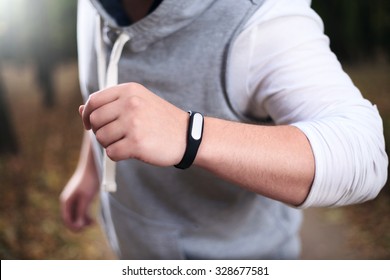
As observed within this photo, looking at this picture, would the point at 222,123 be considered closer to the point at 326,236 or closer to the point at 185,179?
the point at 185,179

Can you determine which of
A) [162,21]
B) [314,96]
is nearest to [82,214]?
[162,21]

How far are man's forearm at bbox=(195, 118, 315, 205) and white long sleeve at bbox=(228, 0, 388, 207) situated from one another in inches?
0.5

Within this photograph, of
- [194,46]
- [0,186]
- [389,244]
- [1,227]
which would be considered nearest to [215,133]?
[194,46]

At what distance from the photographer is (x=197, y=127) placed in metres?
0.42

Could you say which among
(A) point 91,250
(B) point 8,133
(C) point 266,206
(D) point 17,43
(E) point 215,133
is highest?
(E) point 215,133

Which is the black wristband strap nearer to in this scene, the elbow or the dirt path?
the elbow

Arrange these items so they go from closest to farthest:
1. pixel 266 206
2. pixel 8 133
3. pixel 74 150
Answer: pixel 266 206
pixel 8 133
pixel 74 150

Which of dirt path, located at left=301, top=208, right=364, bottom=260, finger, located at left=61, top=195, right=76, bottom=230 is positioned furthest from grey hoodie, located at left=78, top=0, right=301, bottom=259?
dirt path, located at left=301, top=208, right=364, bottom=260

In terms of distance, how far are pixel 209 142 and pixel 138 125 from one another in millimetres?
72

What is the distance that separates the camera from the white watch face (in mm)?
413

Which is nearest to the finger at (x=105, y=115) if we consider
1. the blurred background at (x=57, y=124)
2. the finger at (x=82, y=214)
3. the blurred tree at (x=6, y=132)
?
the finger at (x=82, y=214)

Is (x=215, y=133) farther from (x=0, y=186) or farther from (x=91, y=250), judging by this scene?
(x=0, y=186)

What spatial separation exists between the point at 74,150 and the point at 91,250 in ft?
2.13

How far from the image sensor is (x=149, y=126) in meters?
0.41
